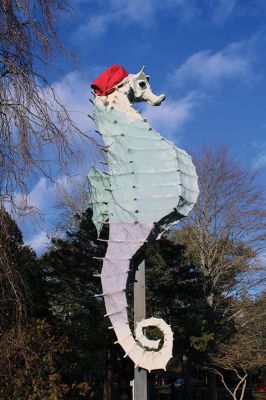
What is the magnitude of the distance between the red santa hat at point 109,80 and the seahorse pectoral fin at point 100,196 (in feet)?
4.96

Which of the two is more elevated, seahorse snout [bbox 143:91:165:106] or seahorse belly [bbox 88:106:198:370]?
seahorse snout [bbox 143:91:165:106]

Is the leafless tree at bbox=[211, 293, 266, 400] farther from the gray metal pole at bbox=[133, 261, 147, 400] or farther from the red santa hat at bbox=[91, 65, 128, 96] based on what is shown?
the red santa hat at bbox=[91, 65, 128, 96]

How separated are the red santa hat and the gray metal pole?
3.13 meters

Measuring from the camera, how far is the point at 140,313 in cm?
758

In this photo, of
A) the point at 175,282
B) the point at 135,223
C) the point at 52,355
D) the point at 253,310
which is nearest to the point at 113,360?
the point at 175,282

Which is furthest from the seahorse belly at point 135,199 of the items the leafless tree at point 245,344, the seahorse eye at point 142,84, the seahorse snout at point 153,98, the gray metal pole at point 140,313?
the leafless tree at point 245,344

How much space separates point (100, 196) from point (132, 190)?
89 centimetres

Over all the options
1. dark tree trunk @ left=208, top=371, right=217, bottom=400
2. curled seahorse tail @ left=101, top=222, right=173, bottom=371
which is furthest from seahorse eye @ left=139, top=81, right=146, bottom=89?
dark tree trunk @ left=208, top=371, right=217, bottom=400

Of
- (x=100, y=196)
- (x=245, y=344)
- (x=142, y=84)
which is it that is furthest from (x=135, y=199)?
(x=245, y=344)

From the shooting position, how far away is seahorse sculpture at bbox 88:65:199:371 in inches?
284

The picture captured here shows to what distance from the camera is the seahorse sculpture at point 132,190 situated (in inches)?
284

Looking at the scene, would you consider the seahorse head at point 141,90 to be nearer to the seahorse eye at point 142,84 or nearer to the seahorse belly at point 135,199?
the seahorse eye at point 142,84

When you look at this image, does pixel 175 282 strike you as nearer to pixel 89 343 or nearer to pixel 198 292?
pixel 198 292

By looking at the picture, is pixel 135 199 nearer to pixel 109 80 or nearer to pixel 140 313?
pixel 140 313
